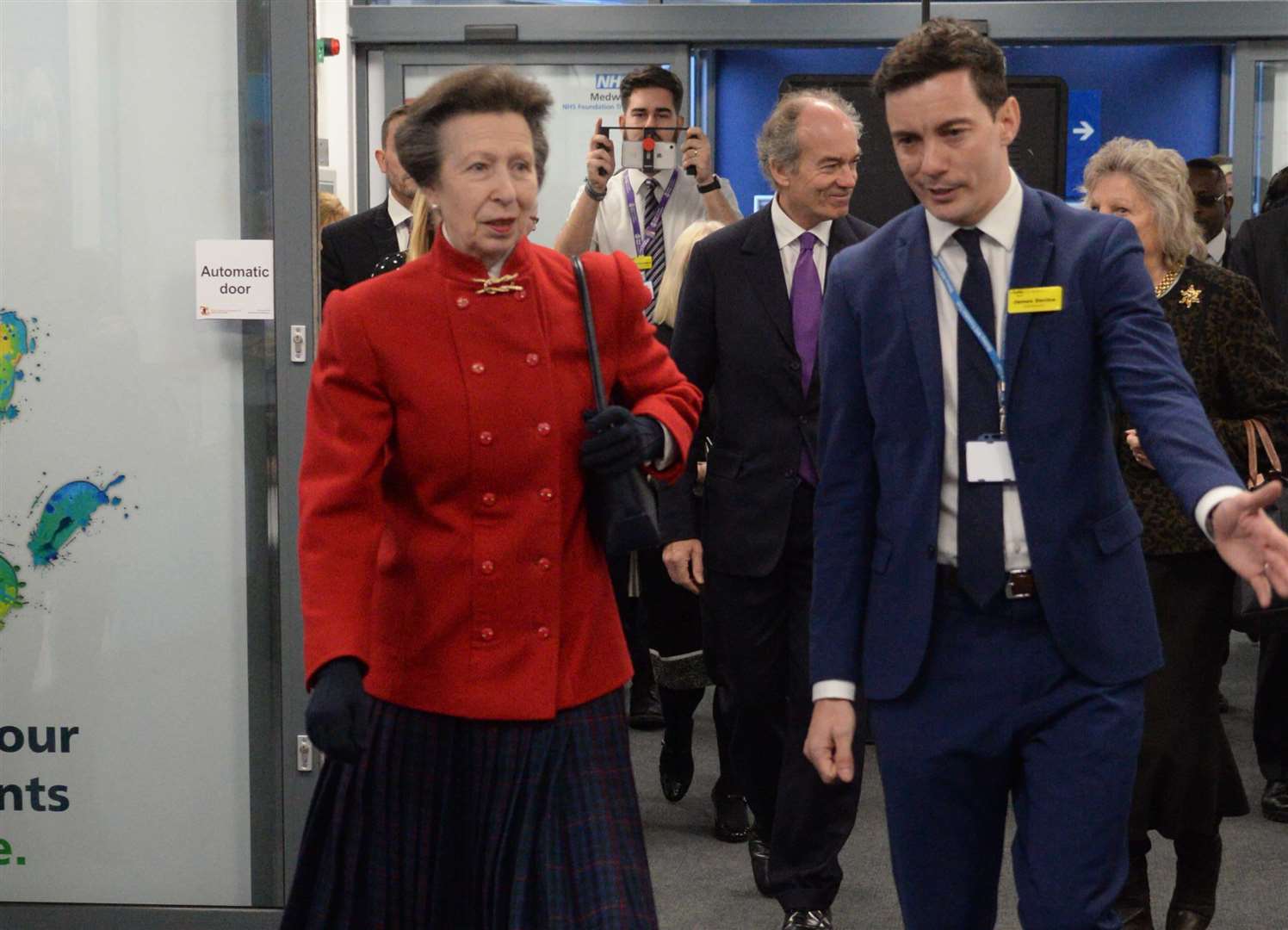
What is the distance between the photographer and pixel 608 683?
2629mm

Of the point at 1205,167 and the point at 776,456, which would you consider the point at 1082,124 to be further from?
the point at 776,456

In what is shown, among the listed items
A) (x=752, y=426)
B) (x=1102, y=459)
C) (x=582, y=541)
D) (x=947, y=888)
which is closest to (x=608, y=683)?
(x=582, y=541)

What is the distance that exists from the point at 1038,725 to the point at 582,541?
2.31 ft

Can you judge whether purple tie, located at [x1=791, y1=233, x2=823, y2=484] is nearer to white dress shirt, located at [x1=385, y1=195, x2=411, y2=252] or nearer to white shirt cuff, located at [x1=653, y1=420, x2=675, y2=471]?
white dress shirt, located at [x1=385, y1=195, x2=411, y2=252]

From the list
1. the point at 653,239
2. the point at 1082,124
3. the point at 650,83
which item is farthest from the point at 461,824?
the point at 1082,124

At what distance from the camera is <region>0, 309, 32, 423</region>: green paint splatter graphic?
13.0 feet

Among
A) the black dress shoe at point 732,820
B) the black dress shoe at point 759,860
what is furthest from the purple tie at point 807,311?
the black dress shoe at point 732,820

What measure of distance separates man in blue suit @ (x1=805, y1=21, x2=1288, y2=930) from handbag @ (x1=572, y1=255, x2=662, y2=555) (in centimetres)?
27

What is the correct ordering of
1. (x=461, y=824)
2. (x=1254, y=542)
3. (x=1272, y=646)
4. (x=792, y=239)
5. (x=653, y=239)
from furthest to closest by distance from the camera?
(x=653, y=239) < (x=1272, y=646) < (x=792, y=239) < (x=461, y=824) < (x=1254, y=542)

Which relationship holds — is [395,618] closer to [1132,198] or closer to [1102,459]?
[1102,459]

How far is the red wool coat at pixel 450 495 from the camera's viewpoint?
2.48 metres

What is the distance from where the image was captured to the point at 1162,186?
3770 millimetres

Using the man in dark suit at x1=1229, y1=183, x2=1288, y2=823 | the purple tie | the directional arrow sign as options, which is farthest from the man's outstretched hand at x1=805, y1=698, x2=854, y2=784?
the directional arrow sign

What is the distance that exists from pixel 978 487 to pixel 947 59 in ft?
2.01
